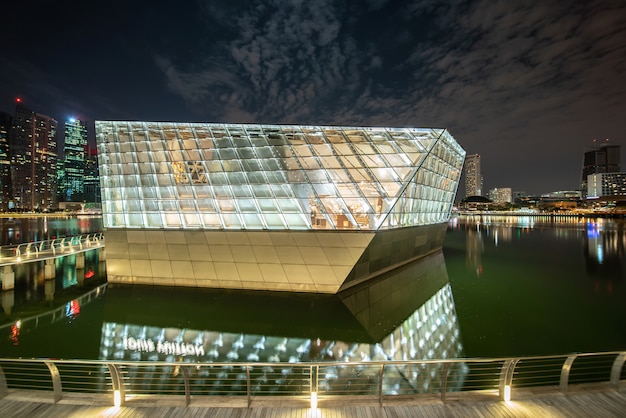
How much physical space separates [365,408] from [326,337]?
8993mm

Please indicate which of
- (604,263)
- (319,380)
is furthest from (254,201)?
(604,263)

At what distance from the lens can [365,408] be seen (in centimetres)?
671

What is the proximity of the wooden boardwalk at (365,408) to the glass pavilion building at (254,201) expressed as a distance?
13859 mm

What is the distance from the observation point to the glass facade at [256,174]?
21828 mm

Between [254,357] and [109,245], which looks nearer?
[254,357]

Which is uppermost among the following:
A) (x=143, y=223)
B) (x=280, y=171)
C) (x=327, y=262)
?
(x=280, y=171)

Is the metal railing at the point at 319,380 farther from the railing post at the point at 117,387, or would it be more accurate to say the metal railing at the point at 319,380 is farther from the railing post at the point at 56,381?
the railing post at the point at 117,387

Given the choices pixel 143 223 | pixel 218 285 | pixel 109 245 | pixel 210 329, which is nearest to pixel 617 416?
pixel 210 329

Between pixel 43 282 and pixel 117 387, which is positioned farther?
pixel 43 282

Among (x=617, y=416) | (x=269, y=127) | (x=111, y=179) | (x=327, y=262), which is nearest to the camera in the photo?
(x=617, y=416)

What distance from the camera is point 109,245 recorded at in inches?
947

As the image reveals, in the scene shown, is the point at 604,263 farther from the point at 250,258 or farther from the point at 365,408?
the point at 365,408

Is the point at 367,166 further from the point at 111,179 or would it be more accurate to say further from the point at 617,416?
the point at 111,179

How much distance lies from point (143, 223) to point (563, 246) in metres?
55.5
